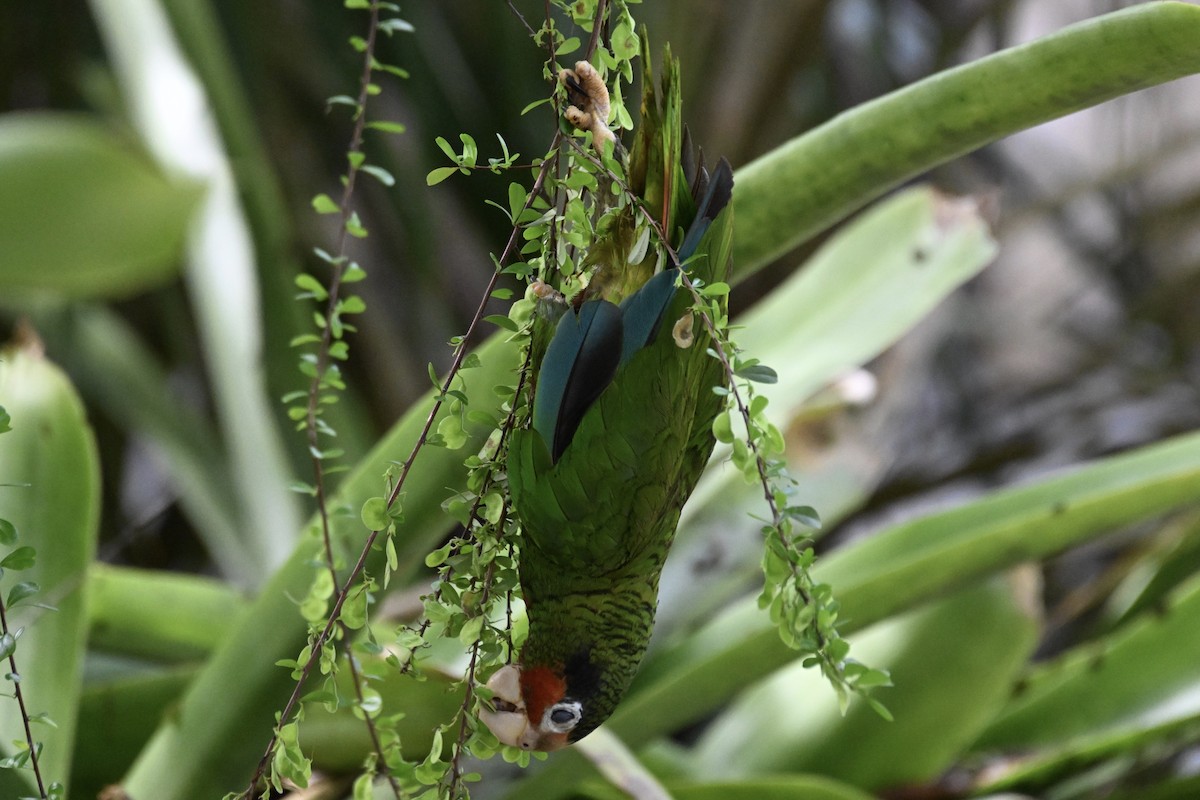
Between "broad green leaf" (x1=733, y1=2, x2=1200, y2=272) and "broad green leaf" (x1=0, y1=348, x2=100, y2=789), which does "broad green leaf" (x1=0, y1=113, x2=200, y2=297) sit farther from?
"broad green leaf" (x1=733, y1=2, x2=1200, y2=272)

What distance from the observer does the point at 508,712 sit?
0.31 meters

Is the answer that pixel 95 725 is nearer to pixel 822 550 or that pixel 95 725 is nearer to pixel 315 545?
pixel 315 545

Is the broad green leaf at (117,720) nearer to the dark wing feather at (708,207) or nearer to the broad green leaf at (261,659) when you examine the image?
the broad green leaf at (261,659)

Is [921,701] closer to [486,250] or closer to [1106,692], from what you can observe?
[1106,692]

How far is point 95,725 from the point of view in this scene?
0.53 m

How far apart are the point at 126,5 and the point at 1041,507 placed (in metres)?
0.76

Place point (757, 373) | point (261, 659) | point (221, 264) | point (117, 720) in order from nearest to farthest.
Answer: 1. point (757, 373)
2. point (261, 659)
3. point (117, 720)
4. point (221, 264)

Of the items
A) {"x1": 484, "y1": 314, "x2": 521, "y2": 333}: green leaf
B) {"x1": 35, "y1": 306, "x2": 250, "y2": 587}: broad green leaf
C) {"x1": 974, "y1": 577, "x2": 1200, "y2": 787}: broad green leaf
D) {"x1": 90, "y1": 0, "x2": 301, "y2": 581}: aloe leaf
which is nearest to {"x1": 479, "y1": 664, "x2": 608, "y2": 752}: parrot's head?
{"x1": 484, "y1": 314, "x2": 521, "y2": 333}: green leaf

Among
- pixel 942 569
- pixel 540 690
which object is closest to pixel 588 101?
pixel 540 690

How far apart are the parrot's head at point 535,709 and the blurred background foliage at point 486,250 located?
40 centimetres

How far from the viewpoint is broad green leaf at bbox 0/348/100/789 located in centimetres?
44

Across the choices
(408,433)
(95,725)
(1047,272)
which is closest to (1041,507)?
(408,433)

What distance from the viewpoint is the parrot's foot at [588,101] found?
0.83 feet

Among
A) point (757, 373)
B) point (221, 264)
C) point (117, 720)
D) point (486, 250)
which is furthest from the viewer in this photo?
point (486, 250)
